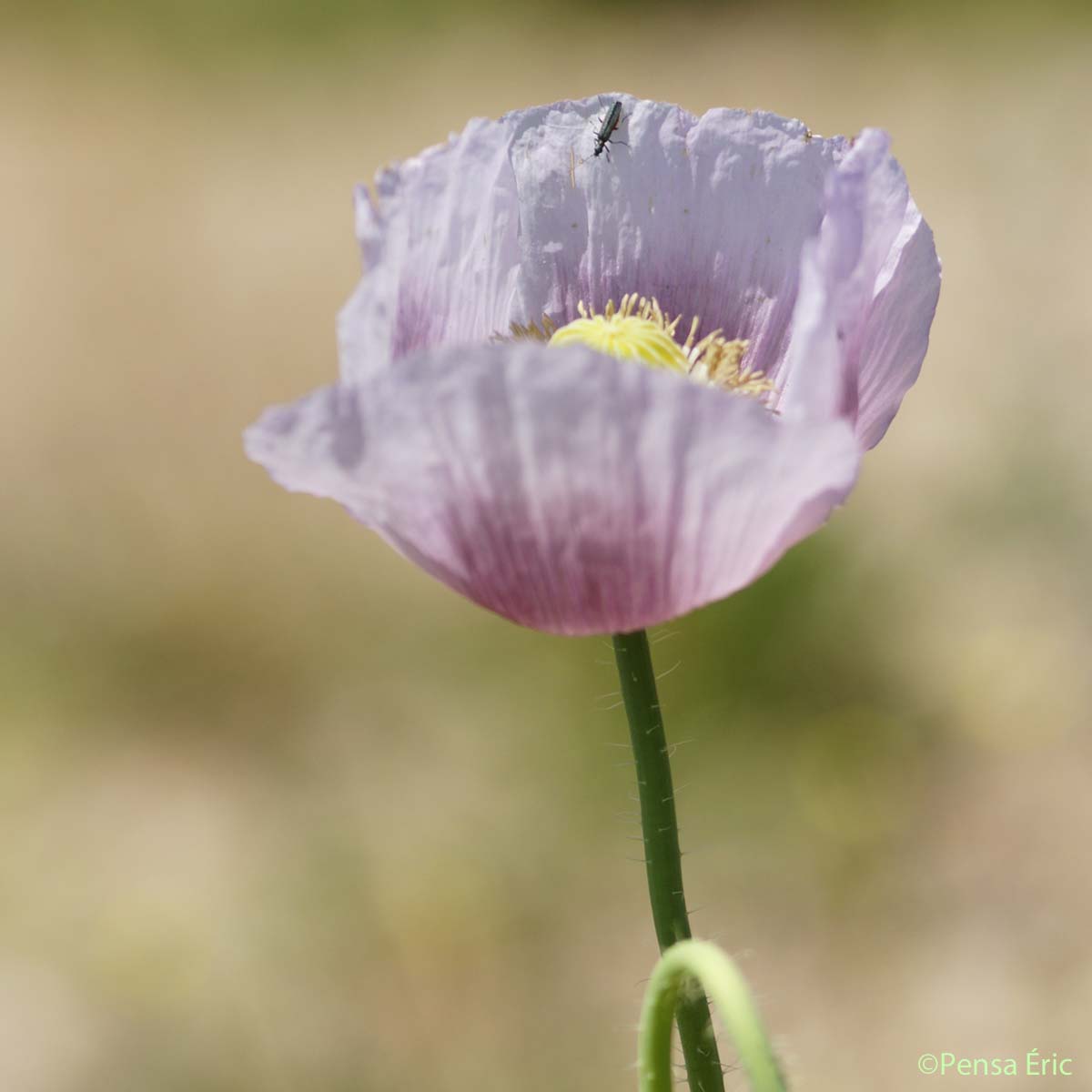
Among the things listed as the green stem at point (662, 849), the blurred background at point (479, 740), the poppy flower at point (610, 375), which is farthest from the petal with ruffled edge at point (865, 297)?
the blurred background at point (479, 740)

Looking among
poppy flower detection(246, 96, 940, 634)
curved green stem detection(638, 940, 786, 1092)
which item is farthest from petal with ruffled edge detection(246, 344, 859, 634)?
curved green stem detection(638, 940, 786, 1092)

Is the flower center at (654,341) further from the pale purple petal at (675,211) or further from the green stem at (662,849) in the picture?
the green stem at (662,849)

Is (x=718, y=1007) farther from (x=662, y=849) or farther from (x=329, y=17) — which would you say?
(x=329, y=17)

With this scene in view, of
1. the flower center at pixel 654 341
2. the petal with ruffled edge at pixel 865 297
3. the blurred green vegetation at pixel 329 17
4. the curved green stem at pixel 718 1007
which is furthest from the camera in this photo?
the blurred green vegetation at pixel 329 17

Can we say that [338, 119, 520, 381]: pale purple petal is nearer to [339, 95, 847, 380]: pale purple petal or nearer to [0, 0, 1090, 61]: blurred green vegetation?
[339, 95, 847, 380]: pale purple petal

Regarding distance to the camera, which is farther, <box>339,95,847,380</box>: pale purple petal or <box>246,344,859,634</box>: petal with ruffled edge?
<box>339,95,847,380</box>: pale purple petal
